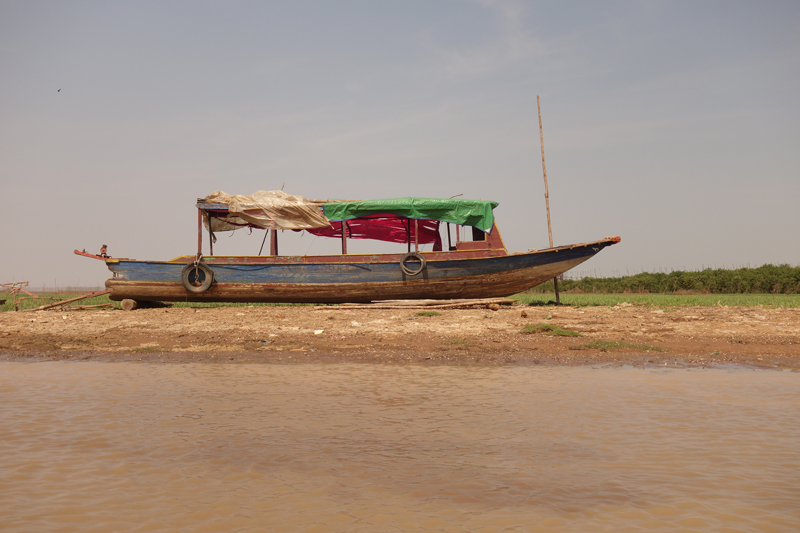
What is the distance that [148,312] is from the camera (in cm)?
1416

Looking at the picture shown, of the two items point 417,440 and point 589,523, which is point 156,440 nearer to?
point 417,440

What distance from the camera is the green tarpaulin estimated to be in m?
15.3

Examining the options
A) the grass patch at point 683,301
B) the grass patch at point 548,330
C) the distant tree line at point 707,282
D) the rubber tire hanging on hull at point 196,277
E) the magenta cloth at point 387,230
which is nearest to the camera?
the grass patch at point 548,330

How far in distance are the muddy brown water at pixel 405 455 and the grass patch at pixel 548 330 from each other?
341 cm

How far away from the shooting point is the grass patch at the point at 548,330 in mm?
9773

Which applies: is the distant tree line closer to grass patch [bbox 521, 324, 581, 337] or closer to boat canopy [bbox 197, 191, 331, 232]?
boat canopy [bbox 197, 191, 331, 232]

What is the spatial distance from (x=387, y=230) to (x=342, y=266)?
312cm

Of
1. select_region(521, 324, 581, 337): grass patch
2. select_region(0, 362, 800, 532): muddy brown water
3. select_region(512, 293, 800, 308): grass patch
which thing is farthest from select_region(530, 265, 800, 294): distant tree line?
select_region(0, 362, 800, 532): muddy brown water

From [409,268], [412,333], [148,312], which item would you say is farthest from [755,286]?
[148,312]

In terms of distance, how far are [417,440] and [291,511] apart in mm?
1452

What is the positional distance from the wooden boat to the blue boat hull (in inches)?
1.1

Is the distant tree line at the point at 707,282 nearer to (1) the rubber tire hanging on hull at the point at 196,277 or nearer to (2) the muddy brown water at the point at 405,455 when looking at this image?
(1) the rubber tire hanging on hull at the point at 196,277

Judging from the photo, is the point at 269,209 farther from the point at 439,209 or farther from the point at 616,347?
the point at 616,347

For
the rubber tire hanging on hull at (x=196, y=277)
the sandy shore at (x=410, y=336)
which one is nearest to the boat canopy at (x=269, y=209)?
the rubber tire hanging on hull at (x=196, y=277)
